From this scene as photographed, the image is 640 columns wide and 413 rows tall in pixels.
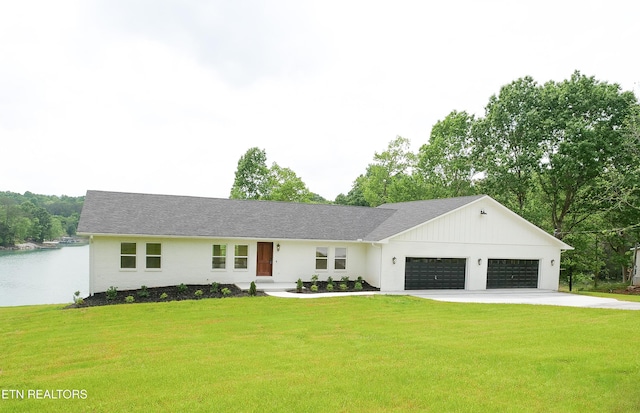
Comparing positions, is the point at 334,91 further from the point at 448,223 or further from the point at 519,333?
the point at 519,333

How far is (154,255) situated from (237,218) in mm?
4404

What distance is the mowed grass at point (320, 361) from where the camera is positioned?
20.4 ft

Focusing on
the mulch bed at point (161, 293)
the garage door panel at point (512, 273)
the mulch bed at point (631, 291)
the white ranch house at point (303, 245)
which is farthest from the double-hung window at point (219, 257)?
the mulch bed at point (631, 291)

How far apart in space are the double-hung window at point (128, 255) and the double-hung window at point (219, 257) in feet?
11.2

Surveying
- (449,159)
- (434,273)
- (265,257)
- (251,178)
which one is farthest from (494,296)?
(251,178)

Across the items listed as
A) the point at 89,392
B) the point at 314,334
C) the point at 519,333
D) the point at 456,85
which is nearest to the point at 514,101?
the point at 456,85

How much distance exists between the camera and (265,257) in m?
20.6

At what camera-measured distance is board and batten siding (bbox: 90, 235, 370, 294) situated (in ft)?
57.7

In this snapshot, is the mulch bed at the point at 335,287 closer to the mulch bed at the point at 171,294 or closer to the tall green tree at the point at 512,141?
the mulch bed at the point at 171,294

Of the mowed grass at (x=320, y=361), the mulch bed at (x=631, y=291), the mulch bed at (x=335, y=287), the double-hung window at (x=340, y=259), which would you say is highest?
the double-hung window at (x=340, y=259)

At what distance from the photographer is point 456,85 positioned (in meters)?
25.0

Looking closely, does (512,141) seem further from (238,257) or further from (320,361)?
(320,361)

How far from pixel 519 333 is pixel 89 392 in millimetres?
10113

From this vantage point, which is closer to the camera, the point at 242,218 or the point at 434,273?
the point at 434,273
